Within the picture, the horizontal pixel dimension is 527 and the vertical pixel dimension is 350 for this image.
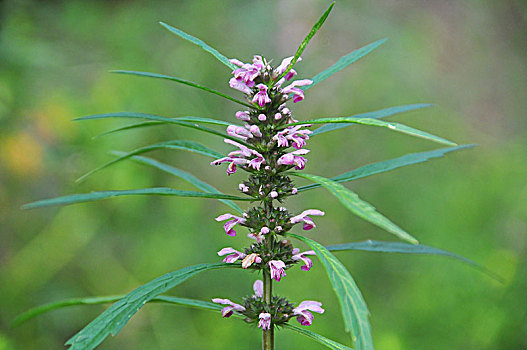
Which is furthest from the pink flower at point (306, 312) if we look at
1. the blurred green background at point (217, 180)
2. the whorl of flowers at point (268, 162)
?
the blurred green background at point (217, 180)

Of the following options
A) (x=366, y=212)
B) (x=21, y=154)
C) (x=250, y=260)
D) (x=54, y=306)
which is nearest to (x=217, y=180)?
(x=21, y=154)

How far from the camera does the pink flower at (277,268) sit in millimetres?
791

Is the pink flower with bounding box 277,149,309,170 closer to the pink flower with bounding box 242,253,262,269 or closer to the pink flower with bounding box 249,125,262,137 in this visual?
the pink flower with bounding box 249,125,262,137

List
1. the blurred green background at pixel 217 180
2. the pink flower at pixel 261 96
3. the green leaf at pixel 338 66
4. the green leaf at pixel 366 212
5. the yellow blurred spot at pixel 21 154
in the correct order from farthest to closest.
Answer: the yellow blurred spot at pixel 21 154 < the blurred green background at pixel 217 180 < the green leaf at pixel 338 66 < the pink flower at pixel 261 96 < the green leaf at pixel 366 212

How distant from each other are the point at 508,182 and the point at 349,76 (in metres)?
1.26

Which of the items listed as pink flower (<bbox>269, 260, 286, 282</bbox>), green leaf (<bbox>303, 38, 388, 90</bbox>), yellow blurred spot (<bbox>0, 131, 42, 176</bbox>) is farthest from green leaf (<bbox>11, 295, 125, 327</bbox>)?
yellow blurred spot (<bbox>0, 131, 42, 176</bbox>)

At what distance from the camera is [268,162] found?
2.70 feet

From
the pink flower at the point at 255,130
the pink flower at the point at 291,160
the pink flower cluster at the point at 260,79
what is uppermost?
the pink flower cluster at the point at 260,79

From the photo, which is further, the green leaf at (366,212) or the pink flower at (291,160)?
the pink flower at (291,160)


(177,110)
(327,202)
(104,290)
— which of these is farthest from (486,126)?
(104,290)

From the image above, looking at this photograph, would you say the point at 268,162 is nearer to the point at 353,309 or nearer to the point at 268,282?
the point at 268,282

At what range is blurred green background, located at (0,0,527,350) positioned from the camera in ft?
7.25

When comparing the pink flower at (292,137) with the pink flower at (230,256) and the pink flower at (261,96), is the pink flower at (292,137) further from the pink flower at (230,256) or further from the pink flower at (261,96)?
the pink flower at (230,256)

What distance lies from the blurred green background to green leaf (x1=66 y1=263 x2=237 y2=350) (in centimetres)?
144
